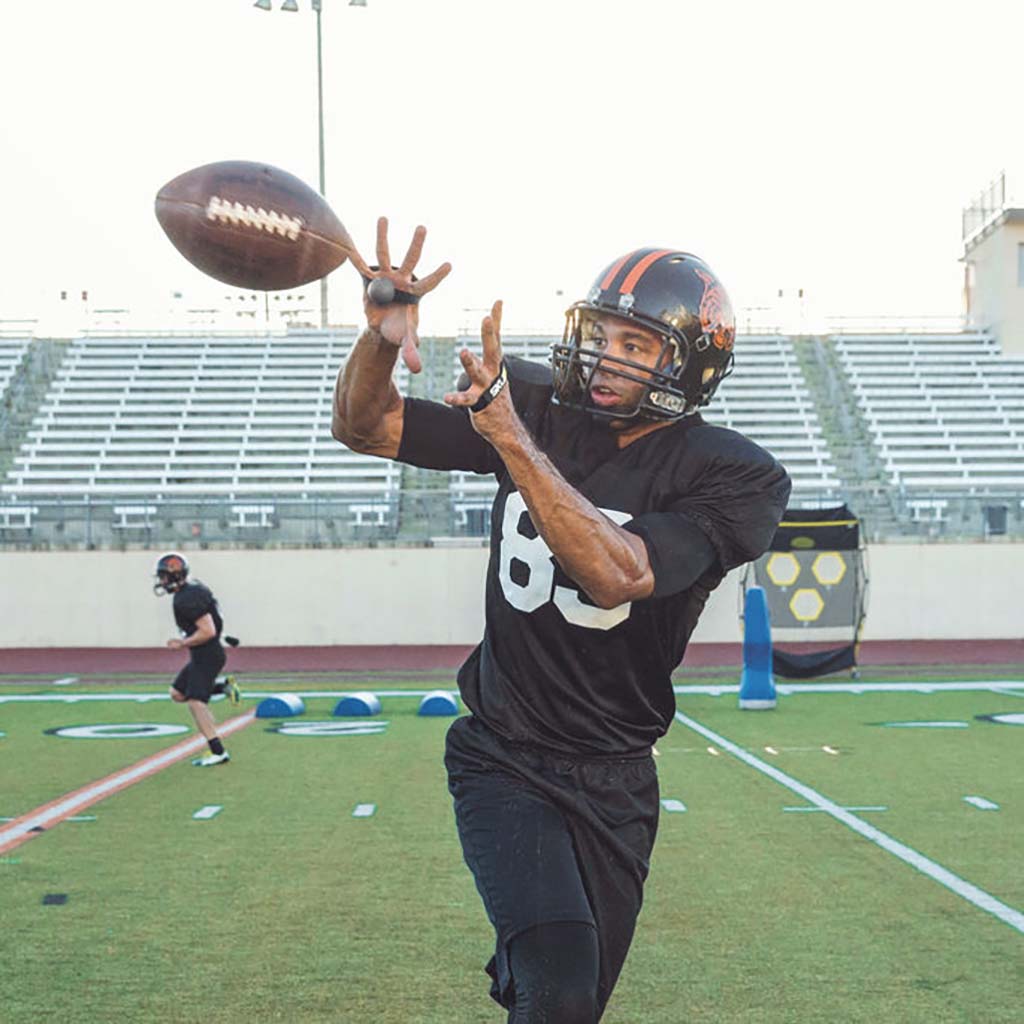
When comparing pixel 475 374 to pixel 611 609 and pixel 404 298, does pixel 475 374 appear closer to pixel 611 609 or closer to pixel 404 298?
pixel 404 298

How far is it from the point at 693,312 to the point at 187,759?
7304mm

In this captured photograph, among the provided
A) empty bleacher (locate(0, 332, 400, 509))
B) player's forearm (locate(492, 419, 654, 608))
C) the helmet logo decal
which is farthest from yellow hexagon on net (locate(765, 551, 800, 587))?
player's forearm (locate(492, 419, 654, 608))

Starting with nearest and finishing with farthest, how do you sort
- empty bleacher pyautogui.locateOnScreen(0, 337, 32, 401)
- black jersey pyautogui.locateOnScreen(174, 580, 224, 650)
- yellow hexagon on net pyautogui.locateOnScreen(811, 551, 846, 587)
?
black jersey pyautogui.locateOnScreen(174, 580, 224, 650), yellow hexagon on net pyautogui.locateOnScreen(811, 551, 846, 587), empty bleacher pyautogui.locateOnScreen(0, 337, 32, 401)

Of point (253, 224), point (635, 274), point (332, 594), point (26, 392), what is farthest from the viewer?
point (26, 392)

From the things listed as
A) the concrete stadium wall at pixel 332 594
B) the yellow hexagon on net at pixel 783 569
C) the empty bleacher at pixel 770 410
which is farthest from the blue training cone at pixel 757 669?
the empty bleacher at pixel 770 410

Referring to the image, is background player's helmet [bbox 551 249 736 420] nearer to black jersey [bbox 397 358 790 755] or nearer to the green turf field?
black jersey [bbox 397 358 790 755]

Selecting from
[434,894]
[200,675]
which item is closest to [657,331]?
[434,894]

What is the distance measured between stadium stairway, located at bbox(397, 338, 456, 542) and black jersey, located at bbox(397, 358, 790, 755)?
10133mm

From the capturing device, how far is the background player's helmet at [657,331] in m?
3.07

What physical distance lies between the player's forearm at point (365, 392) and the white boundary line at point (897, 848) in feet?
11.1

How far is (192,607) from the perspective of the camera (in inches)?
389

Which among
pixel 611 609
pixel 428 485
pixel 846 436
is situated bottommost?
pixel 611 609

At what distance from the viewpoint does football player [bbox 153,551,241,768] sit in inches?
375

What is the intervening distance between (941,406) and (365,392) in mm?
24706
